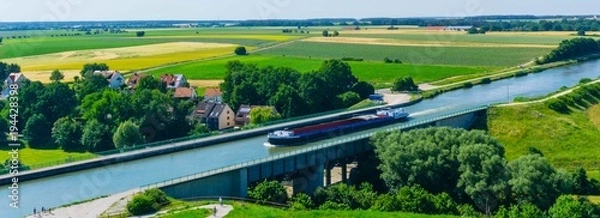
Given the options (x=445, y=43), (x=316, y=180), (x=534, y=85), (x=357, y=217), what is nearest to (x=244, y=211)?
(x=357, y=217)

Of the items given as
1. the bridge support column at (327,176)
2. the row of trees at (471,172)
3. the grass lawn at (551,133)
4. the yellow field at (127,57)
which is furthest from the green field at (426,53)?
the row of trees at (471,172)

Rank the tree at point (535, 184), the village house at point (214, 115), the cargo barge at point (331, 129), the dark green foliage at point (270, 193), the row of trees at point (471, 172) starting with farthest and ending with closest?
the village house at point (214, 115) < the cargo barge at point (331, 129) < the row of trees at point (471, 172) < the tree at point (535, 184) < the dark green foliage at point (270, 193)

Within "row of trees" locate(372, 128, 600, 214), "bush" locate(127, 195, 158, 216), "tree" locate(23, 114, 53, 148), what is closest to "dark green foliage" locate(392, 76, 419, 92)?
"row of trees" locate(372, 128, 600, 214)

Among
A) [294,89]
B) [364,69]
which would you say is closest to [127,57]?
[364,69]

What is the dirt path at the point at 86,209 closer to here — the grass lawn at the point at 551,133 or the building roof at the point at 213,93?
the grass lawn at the point at 551,133

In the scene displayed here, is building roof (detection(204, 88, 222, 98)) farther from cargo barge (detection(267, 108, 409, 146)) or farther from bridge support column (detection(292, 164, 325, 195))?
bridge support column (detection(292, 164, 325, 195))

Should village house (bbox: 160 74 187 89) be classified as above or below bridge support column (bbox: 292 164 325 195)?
above
